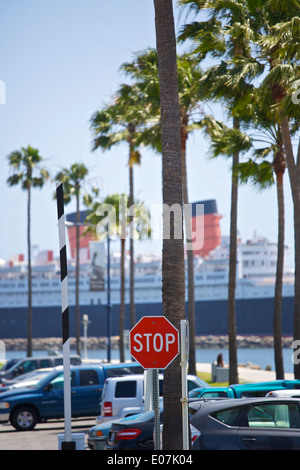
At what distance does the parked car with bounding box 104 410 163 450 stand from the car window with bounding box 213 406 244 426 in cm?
172

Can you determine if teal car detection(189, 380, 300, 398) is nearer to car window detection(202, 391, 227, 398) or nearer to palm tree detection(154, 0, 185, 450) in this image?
car window detection(202, 391, 227, 398)

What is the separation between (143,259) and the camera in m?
146

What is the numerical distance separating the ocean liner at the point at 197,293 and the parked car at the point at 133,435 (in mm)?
98362

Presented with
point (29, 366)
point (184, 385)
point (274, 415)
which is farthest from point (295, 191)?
point (29, 366)

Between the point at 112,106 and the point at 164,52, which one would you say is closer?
the point at 164,52

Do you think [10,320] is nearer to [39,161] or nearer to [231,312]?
[39,161]

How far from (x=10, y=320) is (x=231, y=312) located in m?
108

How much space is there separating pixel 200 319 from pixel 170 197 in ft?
343

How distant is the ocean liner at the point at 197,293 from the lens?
113 m

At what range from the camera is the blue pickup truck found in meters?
18.1

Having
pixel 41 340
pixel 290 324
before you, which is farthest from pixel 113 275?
pixel 290 324

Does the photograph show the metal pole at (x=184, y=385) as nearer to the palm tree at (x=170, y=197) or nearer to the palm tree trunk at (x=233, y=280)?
the palm tree at (x=170, y=197)

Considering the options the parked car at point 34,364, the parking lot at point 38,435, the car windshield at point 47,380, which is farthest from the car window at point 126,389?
the parked car at point 34,364

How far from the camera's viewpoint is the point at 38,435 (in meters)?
16.6
